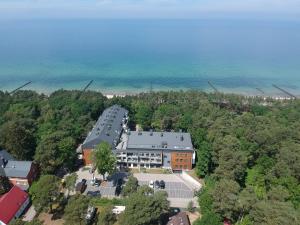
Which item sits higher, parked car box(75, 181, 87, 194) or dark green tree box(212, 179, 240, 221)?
dark green tree box(212, 179, 240, 221)

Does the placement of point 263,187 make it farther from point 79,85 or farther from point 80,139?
point 79,85

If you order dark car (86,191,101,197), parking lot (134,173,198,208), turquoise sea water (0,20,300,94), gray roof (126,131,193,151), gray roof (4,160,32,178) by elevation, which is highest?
turquoise sea water (0,20,300,94)

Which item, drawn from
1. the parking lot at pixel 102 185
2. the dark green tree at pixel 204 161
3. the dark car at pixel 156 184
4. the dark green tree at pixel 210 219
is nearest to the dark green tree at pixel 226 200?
the dark green tree at pixel 210 219

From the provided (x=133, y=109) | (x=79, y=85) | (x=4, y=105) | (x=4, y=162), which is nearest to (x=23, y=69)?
(x=79, y=85)

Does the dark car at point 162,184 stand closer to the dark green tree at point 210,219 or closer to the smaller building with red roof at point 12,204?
the dark green tree at point 210,219

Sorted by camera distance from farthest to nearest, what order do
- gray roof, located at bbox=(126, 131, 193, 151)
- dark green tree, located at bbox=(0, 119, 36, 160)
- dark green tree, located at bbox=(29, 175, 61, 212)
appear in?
gray roof, located at bbox=(126, 131, 193, 151)
dark green tree, located at bbox=(0, 119, 36, 160)
dark green tree, located at bbox=(29, 175, 61, 212)

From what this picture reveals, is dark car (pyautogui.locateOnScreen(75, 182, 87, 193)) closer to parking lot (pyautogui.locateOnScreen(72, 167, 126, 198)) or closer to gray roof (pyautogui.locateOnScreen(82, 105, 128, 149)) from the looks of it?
parking lot (pyautogui.locateOnScreen(72, 167, 126, 198))

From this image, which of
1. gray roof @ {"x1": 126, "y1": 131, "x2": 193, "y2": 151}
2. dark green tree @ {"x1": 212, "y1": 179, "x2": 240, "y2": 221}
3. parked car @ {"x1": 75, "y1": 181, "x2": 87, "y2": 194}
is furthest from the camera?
gray roof @ {"x1": 126, "y1": 131, "x2": 193, "y2": 151}

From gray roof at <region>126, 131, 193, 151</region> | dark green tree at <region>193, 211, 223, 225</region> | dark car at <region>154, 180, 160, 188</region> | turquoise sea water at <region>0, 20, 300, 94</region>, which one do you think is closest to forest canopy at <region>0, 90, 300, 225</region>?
dark green tree at <region>193, 211, 223, 225</region>
